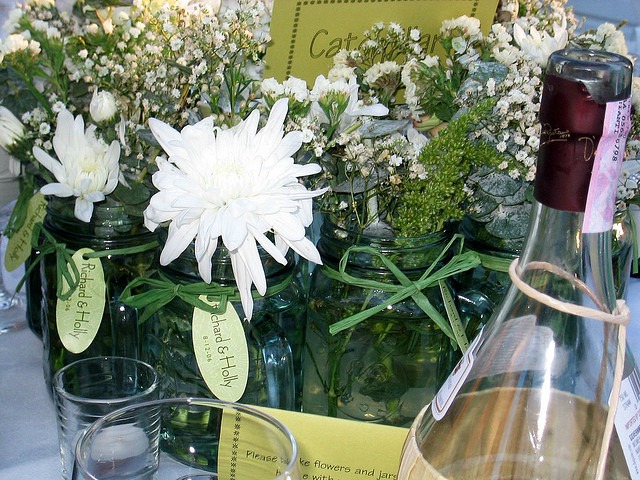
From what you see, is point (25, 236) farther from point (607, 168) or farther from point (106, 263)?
point (607, 168)

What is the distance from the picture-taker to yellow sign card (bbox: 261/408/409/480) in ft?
1.83

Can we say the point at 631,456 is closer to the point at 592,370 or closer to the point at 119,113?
the point at 592,370

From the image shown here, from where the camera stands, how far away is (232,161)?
1.78 feet

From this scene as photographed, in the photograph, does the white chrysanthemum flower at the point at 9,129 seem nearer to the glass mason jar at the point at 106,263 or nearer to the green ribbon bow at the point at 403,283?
the glass mason jar at the point at 106,263

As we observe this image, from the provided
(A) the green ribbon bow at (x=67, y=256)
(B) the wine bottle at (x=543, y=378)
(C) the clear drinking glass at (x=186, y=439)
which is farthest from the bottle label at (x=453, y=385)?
(A) the green ribbon bow at (x=67, y=256)

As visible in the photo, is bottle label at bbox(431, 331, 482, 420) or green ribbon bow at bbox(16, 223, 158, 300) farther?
green ribbon bow at bbox(16, 223, 158, 300)

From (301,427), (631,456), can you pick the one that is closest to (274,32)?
(301,427)

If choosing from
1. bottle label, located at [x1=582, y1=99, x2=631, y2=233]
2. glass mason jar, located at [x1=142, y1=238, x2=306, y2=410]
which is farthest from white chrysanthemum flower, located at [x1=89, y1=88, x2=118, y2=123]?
bottle label, located at [x1=582, y1=99, x2=631, y2=233]

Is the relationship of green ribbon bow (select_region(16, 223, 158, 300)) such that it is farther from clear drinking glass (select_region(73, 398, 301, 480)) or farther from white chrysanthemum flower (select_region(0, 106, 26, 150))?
clear drinking glass (select_region(73, 398, 301, 480))

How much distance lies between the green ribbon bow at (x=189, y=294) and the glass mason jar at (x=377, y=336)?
1.5 inches

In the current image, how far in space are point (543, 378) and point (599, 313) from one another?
6cm

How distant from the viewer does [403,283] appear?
58 centimetres

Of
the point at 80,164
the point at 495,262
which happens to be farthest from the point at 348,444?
the point at 80,164

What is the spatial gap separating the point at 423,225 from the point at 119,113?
0.82 ft
